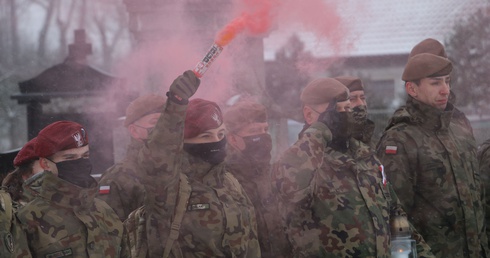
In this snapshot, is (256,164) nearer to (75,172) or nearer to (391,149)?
(391,149)

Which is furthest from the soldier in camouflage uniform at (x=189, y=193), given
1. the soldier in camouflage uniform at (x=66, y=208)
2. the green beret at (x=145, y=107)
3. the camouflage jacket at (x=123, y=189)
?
the green beret at (x=145, y=107)

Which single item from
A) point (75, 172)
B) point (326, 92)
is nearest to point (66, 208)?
point (75, 172)

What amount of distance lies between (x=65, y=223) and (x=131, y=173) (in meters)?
1.48

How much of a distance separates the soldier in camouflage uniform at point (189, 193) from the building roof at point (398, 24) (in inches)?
352

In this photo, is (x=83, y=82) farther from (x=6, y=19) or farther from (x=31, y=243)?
(x=6, y=19)

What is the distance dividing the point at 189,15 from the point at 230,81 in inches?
38.8

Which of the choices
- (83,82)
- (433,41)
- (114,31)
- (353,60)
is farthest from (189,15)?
(114,31)

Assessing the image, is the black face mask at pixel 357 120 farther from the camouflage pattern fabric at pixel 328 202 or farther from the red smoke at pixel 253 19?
the red smoke at pixel 253 19

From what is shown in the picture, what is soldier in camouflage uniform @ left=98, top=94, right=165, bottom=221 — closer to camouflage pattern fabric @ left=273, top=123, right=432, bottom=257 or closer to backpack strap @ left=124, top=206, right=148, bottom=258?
backpack strap @ left=124, top=206, right=148, bottom=258

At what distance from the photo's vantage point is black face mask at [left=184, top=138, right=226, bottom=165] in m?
4.04

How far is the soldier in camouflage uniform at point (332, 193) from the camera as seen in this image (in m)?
4.06

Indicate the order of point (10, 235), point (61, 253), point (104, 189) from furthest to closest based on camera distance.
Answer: point (104, 189) < point (61, 253) < point (10, 235)

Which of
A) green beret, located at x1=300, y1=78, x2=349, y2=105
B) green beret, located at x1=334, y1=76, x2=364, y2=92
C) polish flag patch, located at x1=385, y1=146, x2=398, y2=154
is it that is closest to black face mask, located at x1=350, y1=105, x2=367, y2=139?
green beret, located at x1=300, y1=78, x2=349, y2=105

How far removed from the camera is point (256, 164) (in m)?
5.20
